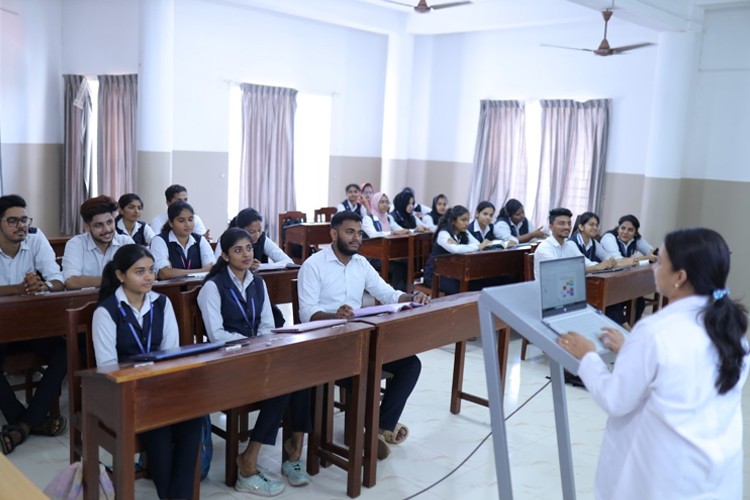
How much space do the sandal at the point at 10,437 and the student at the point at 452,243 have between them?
3373 mm

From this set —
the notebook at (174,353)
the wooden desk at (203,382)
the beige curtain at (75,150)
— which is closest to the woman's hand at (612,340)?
the wooden desk at (203,382)

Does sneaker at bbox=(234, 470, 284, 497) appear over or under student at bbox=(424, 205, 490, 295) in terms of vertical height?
under

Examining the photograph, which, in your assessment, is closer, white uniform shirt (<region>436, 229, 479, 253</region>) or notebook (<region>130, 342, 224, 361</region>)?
notebook (<region>130, 342, 224, 361</region>)

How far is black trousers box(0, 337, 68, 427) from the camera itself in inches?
134

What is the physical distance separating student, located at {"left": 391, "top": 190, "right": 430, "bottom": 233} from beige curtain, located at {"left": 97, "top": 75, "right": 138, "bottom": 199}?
3.43 m

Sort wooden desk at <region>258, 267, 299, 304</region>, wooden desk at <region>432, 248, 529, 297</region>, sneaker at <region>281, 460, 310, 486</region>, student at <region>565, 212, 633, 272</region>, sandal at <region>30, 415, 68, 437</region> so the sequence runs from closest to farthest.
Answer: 1. sneaker at <region>281, 460, 310, 486</region>
2. sandal at <region>30, 415, 68, 437</region>
3. wooden desk at <region>258, 267, 299, 304</region>
4. student at <region>565, 212, 633, 272</region>
5. wooden desk at <region>432, 248, 529, 297</region>

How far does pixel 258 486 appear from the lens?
3.05 m

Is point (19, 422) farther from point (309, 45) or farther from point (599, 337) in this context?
point (309, 45)

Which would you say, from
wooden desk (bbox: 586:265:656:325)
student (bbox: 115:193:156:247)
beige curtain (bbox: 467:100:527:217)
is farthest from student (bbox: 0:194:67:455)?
beige curtain (bbox: 467:100:527:217)

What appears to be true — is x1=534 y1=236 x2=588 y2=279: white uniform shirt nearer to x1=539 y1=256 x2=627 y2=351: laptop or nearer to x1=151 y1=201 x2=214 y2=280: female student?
x1=151 y1=201 x2=214 y2=280: female student

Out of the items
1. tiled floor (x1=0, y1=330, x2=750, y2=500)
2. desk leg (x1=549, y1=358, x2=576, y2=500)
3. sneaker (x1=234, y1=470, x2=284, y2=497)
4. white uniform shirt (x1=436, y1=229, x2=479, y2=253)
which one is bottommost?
tiled floor (x1=0, y1=330, x2=750, y2=500)

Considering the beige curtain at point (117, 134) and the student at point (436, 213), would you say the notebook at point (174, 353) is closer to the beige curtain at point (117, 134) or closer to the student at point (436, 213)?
the student at point (436, 213)

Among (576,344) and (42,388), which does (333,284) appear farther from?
(576,344)

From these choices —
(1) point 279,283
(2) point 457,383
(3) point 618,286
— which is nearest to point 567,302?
(2) point 457,383
